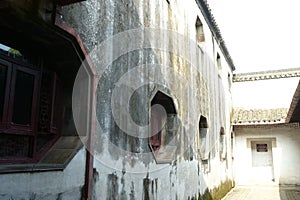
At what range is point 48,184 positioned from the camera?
8.33 feet

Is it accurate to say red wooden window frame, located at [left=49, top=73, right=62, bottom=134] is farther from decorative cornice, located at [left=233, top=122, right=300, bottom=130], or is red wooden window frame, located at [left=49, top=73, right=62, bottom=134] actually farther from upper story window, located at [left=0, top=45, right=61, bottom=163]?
decorative cornice, located at [left=233, top=122, right=300, bottom=130]

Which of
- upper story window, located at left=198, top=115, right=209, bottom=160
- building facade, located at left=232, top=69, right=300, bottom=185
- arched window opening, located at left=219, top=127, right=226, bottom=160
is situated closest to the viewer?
upper story window, located at left=198, top=115, right=209, bottom=160

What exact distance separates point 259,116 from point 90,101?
12.0 m

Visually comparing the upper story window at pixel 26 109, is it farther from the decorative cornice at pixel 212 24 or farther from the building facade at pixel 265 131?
the building facade at pixel 265 131

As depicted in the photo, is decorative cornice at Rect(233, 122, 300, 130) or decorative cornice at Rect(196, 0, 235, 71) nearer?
decorative cornice at Rect(196, 0, 235, 71)

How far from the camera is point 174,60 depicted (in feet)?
20.4

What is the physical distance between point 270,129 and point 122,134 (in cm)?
1118

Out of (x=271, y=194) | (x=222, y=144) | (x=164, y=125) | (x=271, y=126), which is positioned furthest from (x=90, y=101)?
(x=271, y=126)

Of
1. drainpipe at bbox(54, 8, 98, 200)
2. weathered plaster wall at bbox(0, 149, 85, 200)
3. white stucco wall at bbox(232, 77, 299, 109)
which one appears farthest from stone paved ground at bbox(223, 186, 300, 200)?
weathered plaster wall at bbox(0, 149, 85, 200)

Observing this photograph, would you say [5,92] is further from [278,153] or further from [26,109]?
[278,153]

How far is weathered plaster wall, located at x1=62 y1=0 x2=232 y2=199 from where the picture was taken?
10.8 ft

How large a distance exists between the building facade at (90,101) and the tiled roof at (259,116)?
Answer: 7738 mm

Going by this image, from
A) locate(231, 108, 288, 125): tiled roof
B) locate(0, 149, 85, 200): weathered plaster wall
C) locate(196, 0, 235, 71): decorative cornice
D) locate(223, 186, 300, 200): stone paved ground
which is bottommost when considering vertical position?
locate(223, 186, 300, 200): stone paved ground

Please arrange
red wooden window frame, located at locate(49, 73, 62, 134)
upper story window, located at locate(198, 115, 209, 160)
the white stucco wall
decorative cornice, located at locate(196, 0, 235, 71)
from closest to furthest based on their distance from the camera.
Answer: red wooden window frame, located at locate(49, 73, 62, 134) < upper story window, located at locate(198, 115, 209, 160) < decorative cornice, located at locate(196, 0, 235, 71) < the white stucco wall
